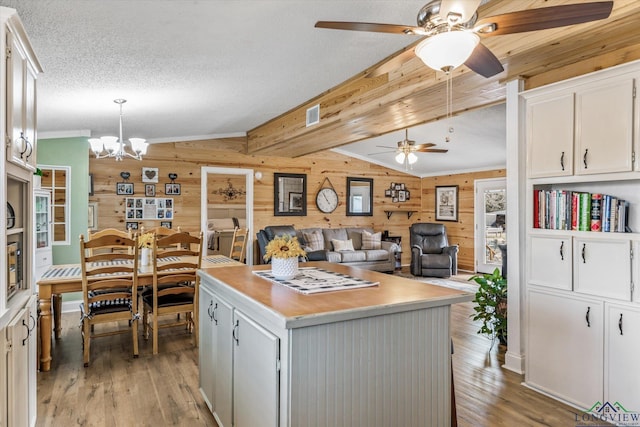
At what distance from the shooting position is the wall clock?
827 cm

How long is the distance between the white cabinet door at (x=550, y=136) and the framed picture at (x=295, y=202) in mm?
5428

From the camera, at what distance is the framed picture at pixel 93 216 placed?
6.21 meters

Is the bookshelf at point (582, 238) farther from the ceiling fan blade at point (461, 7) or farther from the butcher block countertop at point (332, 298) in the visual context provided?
the ceiling fan blade at point (461, 7)

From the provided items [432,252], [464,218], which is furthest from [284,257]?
[464,218]

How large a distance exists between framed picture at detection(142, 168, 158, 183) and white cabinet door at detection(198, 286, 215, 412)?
451cm

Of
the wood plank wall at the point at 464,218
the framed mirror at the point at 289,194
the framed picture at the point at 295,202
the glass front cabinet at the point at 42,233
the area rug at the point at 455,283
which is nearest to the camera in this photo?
the glass front cabinet at the point at 42,233

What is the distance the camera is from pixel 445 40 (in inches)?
71.7

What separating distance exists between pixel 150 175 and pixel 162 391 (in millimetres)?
4496

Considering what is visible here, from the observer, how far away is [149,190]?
21.7 ft

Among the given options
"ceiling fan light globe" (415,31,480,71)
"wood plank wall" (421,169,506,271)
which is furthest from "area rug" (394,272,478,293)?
"ceiling fan light globe" (415,31,480,71)

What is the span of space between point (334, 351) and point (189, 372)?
2038 mm

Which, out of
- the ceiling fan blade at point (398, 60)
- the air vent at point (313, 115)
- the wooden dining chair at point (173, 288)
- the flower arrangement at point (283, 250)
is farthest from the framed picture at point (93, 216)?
the ceiling fan blade at point (398, 60)

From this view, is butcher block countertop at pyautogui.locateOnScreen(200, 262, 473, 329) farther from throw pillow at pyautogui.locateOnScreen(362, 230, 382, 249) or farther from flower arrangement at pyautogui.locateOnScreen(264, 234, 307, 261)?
throw pillow at pyautogui.locateOnScreen(362, 230, 382, 249)

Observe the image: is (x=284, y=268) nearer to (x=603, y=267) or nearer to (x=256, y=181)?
(x=603, y=267)
